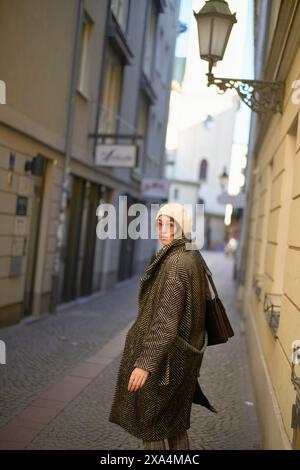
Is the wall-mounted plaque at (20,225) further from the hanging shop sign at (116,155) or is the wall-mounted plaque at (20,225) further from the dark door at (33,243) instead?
the hanging shop sign at (116,155)

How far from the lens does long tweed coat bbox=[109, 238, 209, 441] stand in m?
3.41

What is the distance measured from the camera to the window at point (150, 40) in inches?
637

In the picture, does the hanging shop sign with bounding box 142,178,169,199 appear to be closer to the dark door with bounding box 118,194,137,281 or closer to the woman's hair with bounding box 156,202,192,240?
the dark door with bounding box 118,194,137,281

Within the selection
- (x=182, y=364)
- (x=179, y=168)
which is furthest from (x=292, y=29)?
(x=179, y=168)

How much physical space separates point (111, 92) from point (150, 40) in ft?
13.9

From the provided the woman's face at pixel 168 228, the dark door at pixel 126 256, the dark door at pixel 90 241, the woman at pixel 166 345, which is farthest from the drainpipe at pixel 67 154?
the woman's face at pixel 168 228

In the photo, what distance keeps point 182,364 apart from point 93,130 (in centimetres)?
962

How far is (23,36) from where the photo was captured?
8.38m

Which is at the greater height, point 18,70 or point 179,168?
point 179,168

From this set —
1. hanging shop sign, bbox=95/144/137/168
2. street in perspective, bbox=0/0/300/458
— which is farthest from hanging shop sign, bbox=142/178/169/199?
hanging shop sign, bbox=95/144/137/168

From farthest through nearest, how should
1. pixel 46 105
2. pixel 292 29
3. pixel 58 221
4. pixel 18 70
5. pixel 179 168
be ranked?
pixel 179 168 → pixel 58 221 → pixel 46 105 → pixel 18 70 → pixel 292 29

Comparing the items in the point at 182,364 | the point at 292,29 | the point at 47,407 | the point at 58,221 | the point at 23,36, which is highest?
the point at 23,36

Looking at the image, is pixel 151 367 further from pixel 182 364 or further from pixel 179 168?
pixel 179 168

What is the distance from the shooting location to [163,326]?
3398mm
